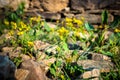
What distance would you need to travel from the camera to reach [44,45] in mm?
4137

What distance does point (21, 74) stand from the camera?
3.14 meters

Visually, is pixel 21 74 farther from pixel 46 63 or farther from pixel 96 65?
pixel 96 65

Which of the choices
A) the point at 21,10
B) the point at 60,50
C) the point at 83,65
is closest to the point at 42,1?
the point at 21,10

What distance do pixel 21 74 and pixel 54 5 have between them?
2.92 m

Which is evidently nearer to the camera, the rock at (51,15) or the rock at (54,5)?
the rock at (51,15)

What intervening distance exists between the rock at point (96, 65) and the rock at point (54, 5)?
2.43 metres

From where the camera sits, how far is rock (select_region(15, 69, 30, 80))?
10.2 ft

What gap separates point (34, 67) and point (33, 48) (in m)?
0.62

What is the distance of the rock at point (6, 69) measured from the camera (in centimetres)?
292

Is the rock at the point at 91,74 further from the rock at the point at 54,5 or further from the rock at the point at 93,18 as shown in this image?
the rock at the point at 54,5

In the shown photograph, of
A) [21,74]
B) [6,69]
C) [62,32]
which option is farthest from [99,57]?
[6,69]

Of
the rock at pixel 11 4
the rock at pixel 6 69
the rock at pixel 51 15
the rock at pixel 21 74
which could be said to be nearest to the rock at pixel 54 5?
the rock at pixel 51 15

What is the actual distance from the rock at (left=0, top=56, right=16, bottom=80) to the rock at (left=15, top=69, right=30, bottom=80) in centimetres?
9

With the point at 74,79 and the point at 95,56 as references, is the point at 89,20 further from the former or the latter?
the point at 74,79
